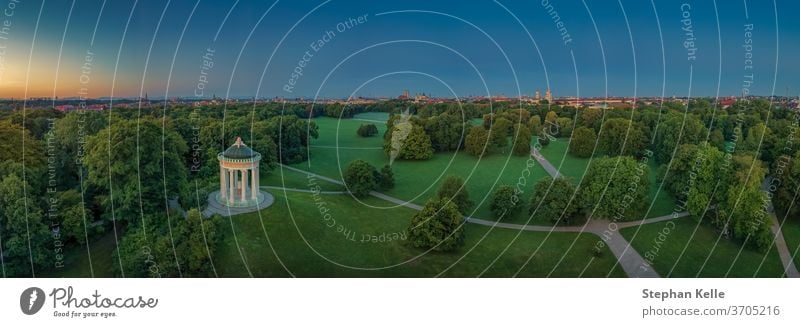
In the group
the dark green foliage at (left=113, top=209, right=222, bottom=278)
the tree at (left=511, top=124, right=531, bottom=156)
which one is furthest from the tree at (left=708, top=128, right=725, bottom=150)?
the dark green foliage at (left=113, top=209, right=222, bottom=278)

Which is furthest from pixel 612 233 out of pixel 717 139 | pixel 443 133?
pixel 443 133

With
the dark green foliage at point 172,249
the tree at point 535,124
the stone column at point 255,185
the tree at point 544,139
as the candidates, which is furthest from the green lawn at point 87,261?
the tree at point 535,124

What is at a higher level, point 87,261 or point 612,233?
point 612,233

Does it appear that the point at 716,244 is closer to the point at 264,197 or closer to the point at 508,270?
the point at 508,270

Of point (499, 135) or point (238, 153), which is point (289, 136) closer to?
point (238, 153)

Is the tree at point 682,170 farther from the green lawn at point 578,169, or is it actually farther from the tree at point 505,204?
the tree at point 505,204

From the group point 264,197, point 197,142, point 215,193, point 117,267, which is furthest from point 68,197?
point 197,142
